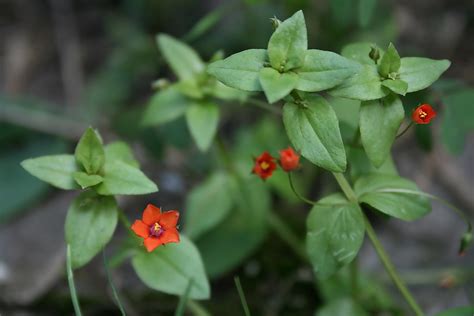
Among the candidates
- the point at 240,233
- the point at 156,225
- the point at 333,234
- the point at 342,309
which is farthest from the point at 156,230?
the point at 240,233

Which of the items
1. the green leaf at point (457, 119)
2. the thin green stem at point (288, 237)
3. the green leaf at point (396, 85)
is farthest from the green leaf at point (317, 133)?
the thin green stem at point (288, 237)

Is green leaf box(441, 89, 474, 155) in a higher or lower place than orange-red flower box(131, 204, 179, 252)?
lower

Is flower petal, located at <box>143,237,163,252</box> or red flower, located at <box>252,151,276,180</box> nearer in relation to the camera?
flower petal, located at <box>143,237,163,252</box>

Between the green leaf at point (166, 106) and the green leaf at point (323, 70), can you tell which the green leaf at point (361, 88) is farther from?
the green leaf at point (166, 106)

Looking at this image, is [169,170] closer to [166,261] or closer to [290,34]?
[166,261]

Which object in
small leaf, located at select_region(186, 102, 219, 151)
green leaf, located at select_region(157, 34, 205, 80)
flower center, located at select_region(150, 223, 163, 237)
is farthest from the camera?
green leaf, located at select_region(157, 34, 205, 80)

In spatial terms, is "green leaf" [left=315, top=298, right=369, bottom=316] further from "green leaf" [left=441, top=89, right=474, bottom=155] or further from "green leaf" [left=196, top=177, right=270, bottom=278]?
"green leaf" [left=441, top=89, right=474, bottom=155]

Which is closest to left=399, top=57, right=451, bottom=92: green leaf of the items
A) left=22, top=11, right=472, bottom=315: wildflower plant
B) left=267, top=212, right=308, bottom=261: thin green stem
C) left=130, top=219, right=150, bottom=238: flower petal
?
left=22, top=11, right=472, bottom=315: wildflower plant
